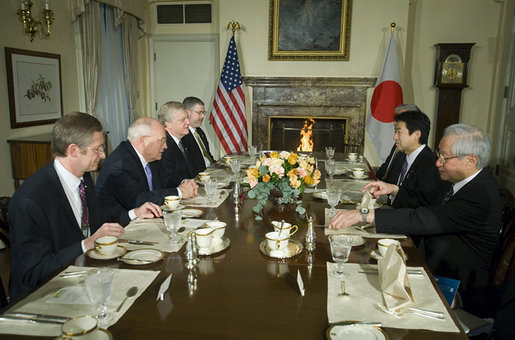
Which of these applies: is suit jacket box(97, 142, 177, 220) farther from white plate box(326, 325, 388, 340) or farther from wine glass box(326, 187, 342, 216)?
white plate box(326, 325, 388, 340)

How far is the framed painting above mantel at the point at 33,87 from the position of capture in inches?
156

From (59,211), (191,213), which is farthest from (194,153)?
(59,211)

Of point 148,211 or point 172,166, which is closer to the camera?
point 148,211

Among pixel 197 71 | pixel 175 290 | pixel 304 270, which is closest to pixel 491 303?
pixel 304 270

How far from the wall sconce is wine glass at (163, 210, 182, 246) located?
11.0 ft

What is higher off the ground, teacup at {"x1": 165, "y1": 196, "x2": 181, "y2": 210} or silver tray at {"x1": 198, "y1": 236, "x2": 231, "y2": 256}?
teacup at {"x1": 165, "y1": 196, "x2": 181, "y2": 210}

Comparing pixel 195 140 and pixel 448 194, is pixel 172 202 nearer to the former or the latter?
pixel 448 194

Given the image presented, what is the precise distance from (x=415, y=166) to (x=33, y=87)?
150 inches

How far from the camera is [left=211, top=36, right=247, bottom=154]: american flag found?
595 cm

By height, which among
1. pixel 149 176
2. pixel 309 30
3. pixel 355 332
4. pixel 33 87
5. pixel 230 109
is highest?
pixel 309 30

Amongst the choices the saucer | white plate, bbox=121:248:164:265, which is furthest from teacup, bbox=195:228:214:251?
the saucer

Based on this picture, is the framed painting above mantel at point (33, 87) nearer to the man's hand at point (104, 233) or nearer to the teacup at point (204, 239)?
the man's hand at point (104, 233)

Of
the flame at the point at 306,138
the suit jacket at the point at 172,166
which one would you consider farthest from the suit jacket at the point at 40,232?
the flame at the point at 306,138

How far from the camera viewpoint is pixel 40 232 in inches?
66.2
